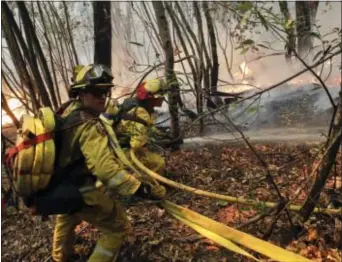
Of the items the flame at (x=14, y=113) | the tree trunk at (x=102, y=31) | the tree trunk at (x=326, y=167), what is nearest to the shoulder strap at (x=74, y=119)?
the tree trunk at (x=326, y=167)

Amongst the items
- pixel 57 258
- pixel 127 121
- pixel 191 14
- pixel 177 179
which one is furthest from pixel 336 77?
pixel 57 258

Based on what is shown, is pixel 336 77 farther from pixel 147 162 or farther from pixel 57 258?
pixel 57 258

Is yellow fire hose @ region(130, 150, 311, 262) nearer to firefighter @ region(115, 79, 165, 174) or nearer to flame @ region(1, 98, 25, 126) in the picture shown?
firefighter @ region(115, 79, 165, 174)

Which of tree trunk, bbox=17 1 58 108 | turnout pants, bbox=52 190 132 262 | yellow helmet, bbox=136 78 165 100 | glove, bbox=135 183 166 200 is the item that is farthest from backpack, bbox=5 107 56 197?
tree trunk, bbox=17 1 58 108

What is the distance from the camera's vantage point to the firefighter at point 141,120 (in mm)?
4619

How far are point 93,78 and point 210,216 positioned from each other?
6.20ft

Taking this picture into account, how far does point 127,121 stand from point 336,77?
1025cm

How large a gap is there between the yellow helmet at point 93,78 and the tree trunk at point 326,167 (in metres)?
1.71

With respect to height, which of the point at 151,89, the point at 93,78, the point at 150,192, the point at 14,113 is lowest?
the point at 14,113

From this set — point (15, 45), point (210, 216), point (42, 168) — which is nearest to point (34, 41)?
point (15, 45)

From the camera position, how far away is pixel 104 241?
3637 mm

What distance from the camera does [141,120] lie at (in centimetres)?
466

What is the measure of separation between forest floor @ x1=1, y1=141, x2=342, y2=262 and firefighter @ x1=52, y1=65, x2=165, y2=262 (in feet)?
1.64

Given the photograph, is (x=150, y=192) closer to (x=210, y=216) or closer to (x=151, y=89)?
(x=210, y=216)
